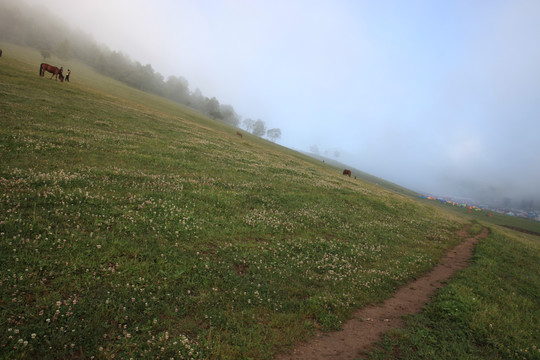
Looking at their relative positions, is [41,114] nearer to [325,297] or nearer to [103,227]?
[103,227]

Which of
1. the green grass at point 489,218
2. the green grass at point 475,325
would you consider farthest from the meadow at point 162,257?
the green grass at point 489,218

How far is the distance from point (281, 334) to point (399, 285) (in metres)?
7.90

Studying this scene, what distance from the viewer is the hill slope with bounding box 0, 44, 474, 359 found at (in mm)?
5949

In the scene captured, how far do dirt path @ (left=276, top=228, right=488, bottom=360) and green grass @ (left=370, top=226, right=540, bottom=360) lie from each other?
0.45 metres

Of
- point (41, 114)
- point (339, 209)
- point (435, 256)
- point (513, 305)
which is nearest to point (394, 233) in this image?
point (435, 256)

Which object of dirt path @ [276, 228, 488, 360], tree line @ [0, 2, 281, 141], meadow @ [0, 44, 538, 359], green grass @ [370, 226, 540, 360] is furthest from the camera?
tree line @ [0, 2, 281, 141]

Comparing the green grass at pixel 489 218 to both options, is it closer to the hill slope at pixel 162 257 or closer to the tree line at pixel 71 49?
the hill slope at pixel 162 257

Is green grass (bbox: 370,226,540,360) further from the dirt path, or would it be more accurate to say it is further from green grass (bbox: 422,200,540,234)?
green grass (bbox: 422,200,540,234)

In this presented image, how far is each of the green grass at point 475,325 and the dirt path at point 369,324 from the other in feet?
1.46

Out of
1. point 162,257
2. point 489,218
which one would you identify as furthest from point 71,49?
point 489,218

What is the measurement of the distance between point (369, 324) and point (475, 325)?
4.28 metres

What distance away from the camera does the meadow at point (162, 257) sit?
5.91m

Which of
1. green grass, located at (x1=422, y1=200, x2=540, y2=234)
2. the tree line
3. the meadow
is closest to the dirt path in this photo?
the meadow

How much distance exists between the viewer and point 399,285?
39.7 feet
